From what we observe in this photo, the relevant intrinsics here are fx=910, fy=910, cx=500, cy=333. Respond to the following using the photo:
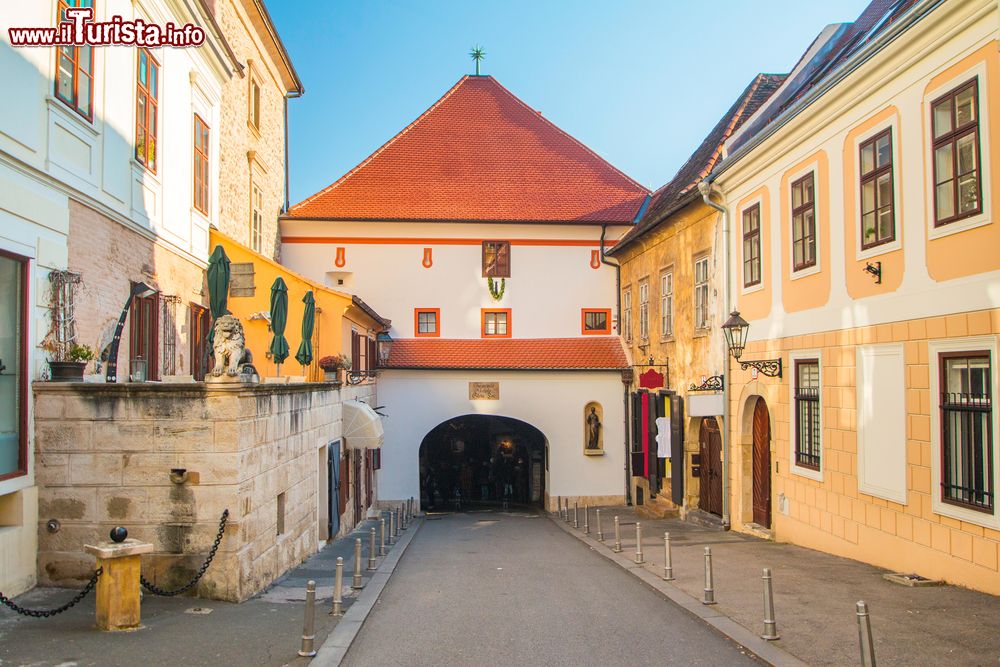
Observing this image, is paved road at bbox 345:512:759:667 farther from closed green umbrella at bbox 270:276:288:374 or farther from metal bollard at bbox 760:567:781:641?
closed green umbrella at bbox 270:276:288:374

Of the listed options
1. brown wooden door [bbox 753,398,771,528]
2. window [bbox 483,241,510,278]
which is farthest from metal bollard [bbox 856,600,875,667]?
window [bbox 483,241,510,278]

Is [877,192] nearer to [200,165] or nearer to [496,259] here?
[200,165]

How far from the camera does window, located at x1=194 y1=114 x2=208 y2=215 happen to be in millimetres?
17906

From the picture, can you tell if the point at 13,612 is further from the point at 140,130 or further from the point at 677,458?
the point at 677,458

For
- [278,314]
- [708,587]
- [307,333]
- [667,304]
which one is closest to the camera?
Result: [708,587]

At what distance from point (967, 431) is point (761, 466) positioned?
7.52 meters

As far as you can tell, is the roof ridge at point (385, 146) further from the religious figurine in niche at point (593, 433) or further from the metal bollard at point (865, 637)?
the metal bollard at point (865, 637)

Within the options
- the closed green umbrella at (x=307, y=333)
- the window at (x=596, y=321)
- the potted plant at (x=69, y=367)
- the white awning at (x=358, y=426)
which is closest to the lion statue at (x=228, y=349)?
the potted plant at (x=69, y=367)

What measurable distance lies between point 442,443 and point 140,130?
26.0 metres

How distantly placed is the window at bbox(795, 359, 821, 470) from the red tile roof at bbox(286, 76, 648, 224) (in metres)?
15.9

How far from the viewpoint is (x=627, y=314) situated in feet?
97.7

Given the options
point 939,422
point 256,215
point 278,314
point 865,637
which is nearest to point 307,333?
point 278,314

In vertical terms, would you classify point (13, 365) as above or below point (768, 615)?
above

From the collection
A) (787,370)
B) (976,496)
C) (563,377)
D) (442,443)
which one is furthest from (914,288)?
(442,443)
